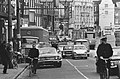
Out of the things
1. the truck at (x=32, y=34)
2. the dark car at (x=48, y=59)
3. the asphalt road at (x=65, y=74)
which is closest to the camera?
the asphalt road at (x=65, y=74)

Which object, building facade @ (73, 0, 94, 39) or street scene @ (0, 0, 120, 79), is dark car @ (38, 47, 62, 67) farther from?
building facade @ (73, 0, 94, 39)

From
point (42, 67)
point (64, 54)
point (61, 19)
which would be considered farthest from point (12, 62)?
point (61, 19)

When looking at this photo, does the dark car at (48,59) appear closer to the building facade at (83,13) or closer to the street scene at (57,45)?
the street scene at (57,45)

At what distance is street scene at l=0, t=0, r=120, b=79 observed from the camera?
846 inches

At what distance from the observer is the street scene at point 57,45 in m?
21.5

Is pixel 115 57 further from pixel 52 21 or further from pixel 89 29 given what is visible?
pixel 52 21

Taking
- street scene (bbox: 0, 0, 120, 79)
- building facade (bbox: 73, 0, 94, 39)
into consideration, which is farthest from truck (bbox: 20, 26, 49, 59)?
building facade (bbox: 73, 0, 94, 39)

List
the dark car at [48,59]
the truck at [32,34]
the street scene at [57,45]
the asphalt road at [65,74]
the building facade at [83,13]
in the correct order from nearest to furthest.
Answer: the street scene at [57,45] → the asphalt road at [65,74] → the dark car at [48,59] → the truck at [32,34] → the building facade at [83,13]

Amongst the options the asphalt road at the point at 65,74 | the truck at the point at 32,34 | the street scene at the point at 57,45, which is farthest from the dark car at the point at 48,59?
the truck at the point at 32,34

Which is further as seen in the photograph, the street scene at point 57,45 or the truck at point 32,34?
the truck at point 32,34

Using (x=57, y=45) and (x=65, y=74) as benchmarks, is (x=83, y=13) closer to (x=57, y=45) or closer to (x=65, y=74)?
(x=57, y=45)

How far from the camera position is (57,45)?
64.2 m

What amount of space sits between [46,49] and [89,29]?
4652 cm

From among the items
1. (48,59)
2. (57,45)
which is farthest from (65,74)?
(57,45)
